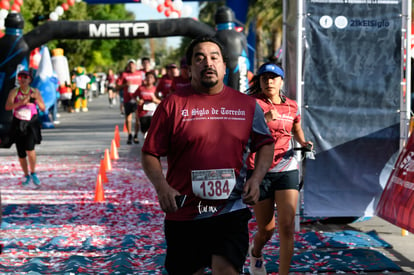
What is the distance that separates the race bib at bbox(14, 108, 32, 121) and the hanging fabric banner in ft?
17.5

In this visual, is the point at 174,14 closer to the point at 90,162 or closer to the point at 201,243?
the point at 90,162

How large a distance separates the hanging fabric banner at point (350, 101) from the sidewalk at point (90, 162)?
59 centimetres

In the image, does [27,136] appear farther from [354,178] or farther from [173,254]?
[173,254]

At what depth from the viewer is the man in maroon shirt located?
14.3 feet

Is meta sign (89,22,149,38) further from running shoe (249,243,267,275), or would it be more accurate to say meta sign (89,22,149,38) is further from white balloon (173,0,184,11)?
running shoe (249,243,267,275)

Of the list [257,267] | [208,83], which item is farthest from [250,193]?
[257,267]

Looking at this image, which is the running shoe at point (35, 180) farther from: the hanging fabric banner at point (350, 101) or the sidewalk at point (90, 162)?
the hanging fabric banner at point (350, 101)

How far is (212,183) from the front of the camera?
170 inches

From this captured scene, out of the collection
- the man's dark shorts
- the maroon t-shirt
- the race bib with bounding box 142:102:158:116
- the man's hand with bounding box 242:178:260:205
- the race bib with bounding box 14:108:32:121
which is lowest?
the race bib with bounding box 142:102:158:116

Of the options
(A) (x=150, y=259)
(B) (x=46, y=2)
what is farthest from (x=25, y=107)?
(B) (x=46, y=2)

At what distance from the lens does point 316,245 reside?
8.23 metres

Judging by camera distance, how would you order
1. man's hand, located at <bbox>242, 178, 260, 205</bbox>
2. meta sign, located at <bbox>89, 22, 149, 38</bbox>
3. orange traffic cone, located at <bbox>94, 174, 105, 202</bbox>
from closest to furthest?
man's hand, located at <bbox>242, 178, 260, 205</bbox> → orange traffic cone, located at <bbox>94, 174, 105, 202</bbox> → meta sign, located at <bbox>89, 22, 149, 38</bbox>

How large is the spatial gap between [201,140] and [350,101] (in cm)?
475

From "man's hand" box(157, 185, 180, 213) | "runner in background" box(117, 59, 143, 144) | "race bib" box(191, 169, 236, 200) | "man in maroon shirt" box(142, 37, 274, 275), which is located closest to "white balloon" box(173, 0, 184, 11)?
"runner in background" box(117, 59, 143, 144)
